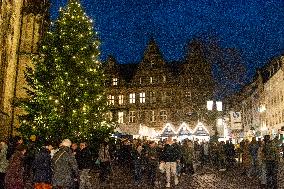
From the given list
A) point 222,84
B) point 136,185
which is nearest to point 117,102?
point 222,84

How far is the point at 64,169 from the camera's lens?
862cm

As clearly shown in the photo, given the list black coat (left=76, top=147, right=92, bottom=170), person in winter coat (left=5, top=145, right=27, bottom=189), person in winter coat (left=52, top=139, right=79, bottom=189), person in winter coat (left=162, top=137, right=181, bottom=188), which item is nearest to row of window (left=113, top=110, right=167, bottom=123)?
person in winter coat (left=162, top=137, right=181, bottom=188)

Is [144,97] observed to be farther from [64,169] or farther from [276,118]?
[64,169]

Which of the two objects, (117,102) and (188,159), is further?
(117,102)

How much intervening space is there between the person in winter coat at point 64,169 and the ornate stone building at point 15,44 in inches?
745

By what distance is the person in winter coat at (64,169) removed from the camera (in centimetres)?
857

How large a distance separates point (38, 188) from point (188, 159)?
531 inches

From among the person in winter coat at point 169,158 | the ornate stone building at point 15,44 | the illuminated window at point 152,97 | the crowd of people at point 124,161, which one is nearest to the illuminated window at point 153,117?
the illuminated window at point 152,97

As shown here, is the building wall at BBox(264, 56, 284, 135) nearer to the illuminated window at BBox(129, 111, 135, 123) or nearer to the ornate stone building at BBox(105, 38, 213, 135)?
the ornate stone building at BBox(105, 38, 213, 135)

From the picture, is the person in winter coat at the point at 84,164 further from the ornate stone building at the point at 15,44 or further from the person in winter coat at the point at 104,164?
the ornate stone building at the point at 15,44

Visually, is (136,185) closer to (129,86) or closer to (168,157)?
(168,157)

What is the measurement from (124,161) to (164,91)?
36.2 meters

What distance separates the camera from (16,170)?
9.42 meters

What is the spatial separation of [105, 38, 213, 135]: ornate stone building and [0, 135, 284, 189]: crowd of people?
29.0 meters
